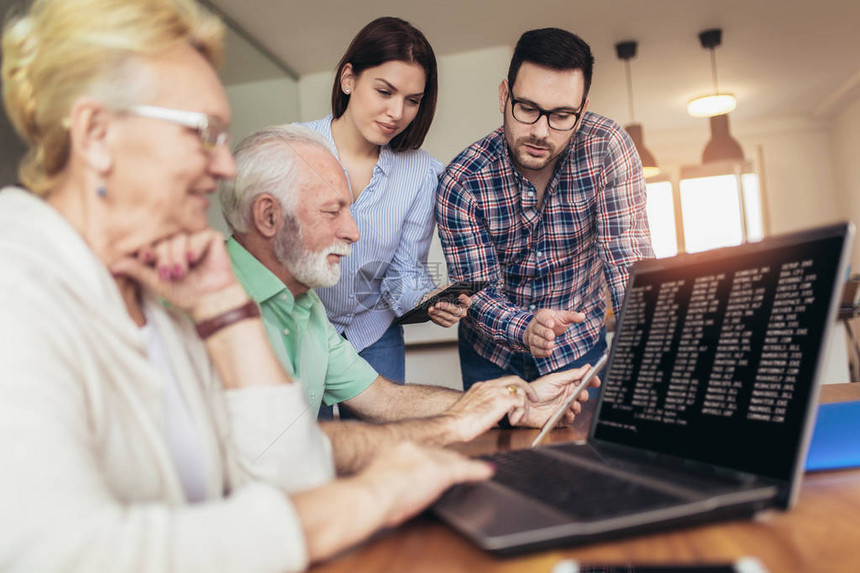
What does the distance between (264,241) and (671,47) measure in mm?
3175

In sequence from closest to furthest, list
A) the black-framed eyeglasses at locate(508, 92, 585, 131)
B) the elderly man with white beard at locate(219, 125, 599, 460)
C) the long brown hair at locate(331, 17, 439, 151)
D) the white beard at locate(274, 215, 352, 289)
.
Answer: the elderly man with white beard at locate(219, 125, 599, 460)
the white beard at locate(274, 215, 352, 289)
the long brown hair at locate(331, 17, 439, 151)
the black-framed eyeglasses at locate(508, 92, 585, 131)

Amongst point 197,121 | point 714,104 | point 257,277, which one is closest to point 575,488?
point 197,121

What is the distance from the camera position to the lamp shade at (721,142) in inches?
168

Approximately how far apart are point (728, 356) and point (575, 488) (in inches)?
6.5

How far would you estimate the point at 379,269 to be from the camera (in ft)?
4.15

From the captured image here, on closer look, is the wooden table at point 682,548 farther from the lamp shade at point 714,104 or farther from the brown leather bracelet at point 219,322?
the lamp shade at point 714,104

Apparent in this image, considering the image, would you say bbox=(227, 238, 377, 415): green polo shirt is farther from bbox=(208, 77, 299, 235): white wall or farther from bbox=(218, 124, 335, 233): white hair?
bbox=(208, 77, 299, 235): white wall

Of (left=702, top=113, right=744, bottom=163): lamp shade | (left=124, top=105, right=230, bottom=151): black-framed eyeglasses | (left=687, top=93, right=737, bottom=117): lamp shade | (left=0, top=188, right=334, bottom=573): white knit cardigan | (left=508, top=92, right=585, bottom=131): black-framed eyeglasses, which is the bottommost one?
(left=0, top=188, right=334, bottom=573): white knit cardigan

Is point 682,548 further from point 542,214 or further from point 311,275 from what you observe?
point 542,214

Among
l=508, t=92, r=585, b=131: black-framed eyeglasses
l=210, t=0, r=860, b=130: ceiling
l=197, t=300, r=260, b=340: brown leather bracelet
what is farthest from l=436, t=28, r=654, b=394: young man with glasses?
l=197, t=300, r=260, b=340: brown leather bracelet

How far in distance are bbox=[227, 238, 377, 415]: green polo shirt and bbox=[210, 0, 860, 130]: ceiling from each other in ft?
0.96

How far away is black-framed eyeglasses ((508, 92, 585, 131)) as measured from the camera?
4.74ft

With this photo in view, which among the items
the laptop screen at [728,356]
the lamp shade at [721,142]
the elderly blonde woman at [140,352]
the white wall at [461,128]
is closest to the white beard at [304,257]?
the white wall at [461,128]

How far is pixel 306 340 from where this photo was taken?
111 cm
